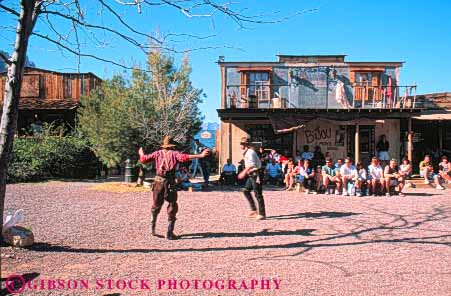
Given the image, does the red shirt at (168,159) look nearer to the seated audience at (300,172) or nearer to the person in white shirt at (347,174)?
the person in white shirt at (347,174)

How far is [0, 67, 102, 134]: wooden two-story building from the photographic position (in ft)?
82.2

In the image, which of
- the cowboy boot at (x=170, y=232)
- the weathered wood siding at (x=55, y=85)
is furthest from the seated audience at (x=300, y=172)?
the weathered wood siding at (x=55, y=85)

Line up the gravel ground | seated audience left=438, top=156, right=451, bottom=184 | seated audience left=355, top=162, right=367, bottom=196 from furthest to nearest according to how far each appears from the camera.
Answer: seated audience left=438, top=156, right=451, bottom=184, seated audience left=355, top=162, right=367, bottom=196, the gravel ground

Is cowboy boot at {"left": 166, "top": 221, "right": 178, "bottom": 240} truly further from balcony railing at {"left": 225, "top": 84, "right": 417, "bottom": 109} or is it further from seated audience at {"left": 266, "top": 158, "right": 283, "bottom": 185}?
balcony railing at {"left": 225, "top": 84, "right": 417, "bottom": 109}

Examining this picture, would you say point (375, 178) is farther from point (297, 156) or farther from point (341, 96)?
point (341, 96)

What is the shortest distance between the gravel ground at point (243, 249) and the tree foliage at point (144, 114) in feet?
13.0

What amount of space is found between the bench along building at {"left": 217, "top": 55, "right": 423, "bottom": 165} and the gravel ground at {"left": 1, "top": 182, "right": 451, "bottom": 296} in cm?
861

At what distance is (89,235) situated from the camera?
22.9 feet

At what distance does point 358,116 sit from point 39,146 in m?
13.4

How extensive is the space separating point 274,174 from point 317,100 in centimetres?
564

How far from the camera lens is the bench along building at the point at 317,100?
18875 millimetres

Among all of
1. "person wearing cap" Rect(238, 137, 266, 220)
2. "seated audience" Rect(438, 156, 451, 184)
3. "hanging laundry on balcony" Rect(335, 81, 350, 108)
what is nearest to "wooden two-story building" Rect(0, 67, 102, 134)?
"hanging laundry on balcony" Rect(335, 81, 350, 108)

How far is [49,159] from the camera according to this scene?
56.5 ft

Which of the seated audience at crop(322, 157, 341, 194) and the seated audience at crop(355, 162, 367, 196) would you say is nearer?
the seated audience at crop(355, 162, 367, 196)
